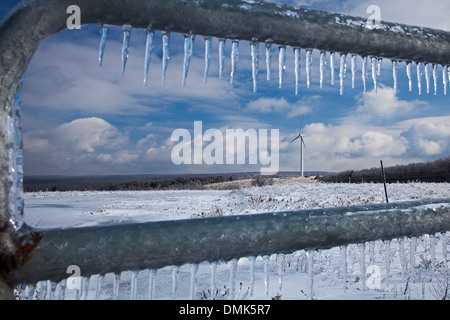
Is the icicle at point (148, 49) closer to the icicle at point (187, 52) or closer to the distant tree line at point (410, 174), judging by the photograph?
the icicle at point (187, 52)

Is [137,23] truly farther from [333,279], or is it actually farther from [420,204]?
[333,279]

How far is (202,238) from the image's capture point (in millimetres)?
729

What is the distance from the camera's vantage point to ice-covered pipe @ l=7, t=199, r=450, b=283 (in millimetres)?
666

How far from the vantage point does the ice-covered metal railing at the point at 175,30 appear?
2.12 ft

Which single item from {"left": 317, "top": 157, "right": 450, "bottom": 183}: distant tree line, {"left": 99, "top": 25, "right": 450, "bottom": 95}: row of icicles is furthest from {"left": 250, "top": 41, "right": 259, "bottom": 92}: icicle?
{"left": 317, "top": 157, "right": 450, "bottom": 183}: distant tree line

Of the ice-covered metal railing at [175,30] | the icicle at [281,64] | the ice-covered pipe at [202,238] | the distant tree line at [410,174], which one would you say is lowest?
the ice-covered pipe at [202,238]

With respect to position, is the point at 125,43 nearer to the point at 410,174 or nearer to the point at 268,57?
the point at 268,57

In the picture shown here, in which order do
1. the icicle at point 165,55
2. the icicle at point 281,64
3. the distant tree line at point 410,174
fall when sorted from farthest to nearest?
the distant tree line at point 410,174 < the icicle at point 281,64 < the icicle at point 165,55

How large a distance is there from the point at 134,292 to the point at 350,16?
109cm

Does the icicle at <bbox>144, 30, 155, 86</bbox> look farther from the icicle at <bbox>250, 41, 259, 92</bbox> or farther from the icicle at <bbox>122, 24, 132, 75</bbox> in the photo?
the icicle at <bbox>250, 41, 259, 92</bbox>

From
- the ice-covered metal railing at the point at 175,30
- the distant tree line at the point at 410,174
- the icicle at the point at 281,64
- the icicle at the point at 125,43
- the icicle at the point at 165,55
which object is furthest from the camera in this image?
the distant tree line at the point at 410,174

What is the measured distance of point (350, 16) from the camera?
94 cm

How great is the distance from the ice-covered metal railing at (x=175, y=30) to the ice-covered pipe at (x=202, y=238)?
6 centimetres

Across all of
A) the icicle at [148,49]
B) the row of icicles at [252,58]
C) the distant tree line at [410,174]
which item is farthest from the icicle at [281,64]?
the distant tree line at [410,174]
